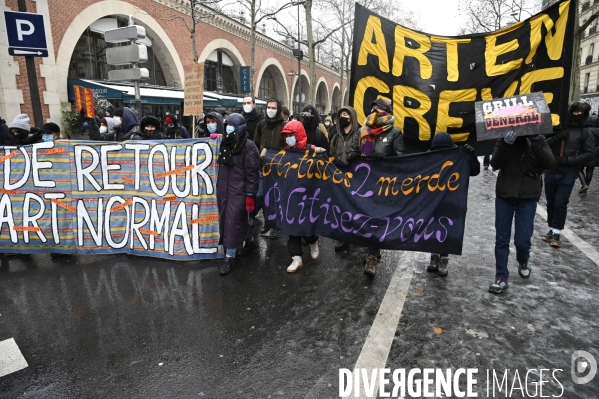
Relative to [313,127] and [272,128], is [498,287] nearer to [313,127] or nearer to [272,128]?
[313,127]

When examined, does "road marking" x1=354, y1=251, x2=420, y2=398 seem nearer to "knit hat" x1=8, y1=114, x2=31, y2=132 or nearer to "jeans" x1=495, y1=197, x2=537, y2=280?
"jeans" x1=495, y1=197, x2=537, y2=280

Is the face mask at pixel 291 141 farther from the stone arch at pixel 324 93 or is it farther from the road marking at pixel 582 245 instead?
the stone arch at pixel 324 93

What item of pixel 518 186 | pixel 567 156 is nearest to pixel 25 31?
pixel 518 186

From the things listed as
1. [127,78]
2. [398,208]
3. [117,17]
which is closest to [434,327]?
[398,208]

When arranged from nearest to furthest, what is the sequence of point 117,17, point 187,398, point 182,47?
1. point 187,398
2. point 117,17
3. point 182,47

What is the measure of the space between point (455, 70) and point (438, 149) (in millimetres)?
893

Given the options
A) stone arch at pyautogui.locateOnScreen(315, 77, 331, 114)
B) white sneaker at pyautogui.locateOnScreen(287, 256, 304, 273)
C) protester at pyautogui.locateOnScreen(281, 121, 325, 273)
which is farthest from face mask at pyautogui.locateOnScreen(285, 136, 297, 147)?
stone arch at pyautogui.locateOnScreen(315, 77, 331, 114)

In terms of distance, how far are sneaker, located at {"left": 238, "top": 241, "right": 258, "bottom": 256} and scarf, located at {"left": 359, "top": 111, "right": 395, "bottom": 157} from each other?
6.81 ft

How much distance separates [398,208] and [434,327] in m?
1.38

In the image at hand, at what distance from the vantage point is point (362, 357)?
2.97 metres

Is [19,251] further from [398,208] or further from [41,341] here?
[398,208]

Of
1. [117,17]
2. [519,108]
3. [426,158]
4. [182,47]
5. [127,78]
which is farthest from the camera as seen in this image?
[182,47]

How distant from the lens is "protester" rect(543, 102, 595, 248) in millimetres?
5137

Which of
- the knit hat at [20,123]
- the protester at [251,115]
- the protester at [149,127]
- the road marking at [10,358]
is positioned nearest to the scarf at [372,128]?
the protester at [251,115]
